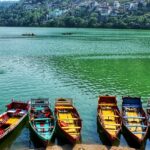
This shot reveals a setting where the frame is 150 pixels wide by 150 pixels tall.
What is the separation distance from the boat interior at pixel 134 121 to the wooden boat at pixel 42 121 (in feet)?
26.6

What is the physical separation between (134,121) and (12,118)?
13.9 meters

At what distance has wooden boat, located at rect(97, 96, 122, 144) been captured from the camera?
3597 cm

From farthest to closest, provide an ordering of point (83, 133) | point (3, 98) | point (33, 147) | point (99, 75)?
1. point (99, 75)
2. point (3, 98)
3. point (83, 133)
4. point (33, 147)

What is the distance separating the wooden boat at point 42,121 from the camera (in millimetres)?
35562

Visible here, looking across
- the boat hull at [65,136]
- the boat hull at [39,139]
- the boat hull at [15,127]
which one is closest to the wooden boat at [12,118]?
the boat hull at [15,127]

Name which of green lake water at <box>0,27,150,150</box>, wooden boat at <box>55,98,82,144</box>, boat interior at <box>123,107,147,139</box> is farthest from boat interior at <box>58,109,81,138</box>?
boat interior at <box>123,107,147,139</box>

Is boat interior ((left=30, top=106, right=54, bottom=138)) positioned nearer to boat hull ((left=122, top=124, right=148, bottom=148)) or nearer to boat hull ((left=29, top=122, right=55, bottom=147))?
boat hull ((left=29, top=122, right=55, bottom=147))

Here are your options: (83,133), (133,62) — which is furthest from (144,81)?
(83,133)

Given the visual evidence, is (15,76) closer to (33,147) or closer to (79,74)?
(79,74)

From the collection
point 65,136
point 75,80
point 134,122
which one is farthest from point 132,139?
point 75,80

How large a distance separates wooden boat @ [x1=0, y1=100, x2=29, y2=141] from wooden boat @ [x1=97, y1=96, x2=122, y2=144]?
883cm

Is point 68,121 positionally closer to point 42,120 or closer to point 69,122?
point 69,122

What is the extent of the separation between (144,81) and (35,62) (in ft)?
96.3

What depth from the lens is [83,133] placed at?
3994cm
